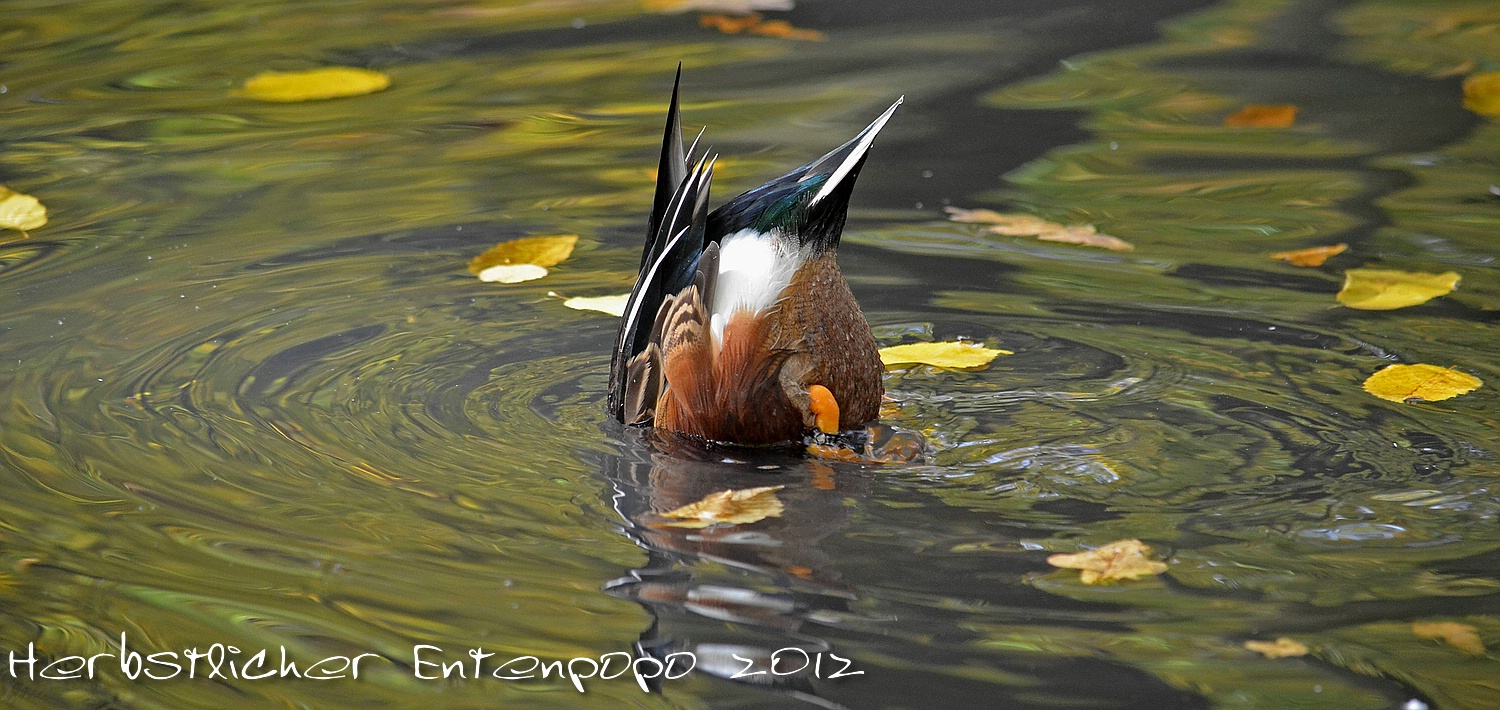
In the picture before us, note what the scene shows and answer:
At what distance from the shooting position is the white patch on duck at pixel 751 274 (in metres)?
3.44

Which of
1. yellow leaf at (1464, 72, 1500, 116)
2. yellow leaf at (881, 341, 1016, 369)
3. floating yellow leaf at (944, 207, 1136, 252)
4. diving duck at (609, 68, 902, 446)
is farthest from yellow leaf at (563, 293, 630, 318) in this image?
yellow leaf at (1464, 72, 1500, 116)

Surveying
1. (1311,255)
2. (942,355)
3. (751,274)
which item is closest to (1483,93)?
(1311,255)

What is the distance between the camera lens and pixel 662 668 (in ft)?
8.56

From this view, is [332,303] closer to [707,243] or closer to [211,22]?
[707,243]

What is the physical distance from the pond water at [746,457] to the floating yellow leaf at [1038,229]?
0.06 metres

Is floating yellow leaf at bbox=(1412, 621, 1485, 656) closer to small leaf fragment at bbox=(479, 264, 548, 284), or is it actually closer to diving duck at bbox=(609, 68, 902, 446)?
diving duck at bbox=(609, 68, 902, 446)

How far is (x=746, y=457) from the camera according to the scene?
356 cm

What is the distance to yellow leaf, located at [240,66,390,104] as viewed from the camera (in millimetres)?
6758

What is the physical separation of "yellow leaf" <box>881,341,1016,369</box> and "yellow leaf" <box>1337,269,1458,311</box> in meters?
1.12

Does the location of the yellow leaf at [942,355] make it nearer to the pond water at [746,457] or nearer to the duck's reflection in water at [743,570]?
the pond water at [746,457]

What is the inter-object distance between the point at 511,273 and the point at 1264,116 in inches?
127

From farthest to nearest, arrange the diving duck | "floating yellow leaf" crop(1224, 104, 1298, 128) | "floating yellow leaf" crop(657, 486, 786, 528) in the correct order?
"floating yellow leaf" crop(1224, 104, 1298, 128), the diving duck, "floating yellow leaf" crop(657, 486, 786, 528)

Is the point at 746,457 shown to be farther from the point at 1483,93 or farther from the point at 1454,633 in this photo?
the point at 1483,93

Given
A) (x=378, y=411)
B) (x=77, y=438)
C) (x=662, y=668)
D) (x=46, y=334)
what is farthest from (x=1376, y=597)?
(x=46, y=334)
